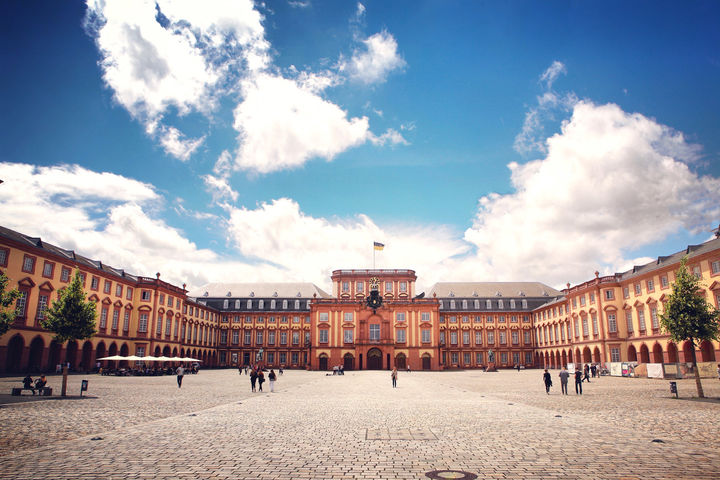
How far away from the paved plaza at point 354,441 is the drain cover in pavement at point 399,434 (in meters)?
0.04

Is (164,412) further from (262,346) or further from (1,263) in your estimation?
(262,346)

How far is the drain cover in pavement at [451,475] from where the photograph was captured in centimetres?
864

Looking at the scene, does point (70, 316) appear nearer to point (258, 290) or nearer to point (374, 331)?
point (374, 331)

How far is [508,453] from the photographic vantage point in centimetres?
1084

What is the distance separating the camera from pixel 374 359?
87.0 metres

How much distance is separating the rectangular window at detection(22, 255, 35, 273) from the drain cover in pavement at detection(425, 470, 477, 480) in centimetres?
5244

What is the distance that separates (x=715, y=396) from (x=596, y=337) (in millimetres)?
42265

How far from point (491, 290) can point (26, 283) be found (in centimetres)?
8243

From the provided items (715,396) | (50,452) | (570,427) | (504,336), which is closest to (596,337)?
(504,336)

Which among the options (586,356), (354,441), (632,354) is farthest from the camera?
(586,356)

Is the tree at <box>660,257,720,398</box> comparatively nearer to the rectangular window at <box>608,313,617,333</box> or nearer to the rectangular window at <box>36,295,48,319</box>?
the rectangular window at <box>608,313,617,333</box>

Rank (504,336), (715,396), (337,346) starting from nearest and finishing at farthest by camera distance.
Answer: (715,396)
(337,346)
(504,336)

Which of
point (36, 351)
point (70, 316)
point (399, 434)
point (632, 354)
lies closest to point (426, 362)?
point (632, 354)

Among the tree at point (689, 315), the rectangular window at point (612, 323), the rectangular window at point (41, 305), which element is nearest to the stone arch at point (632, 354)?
the rectangular window at point (612, 323)
